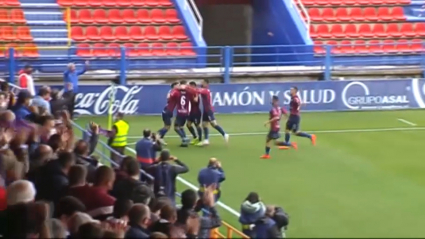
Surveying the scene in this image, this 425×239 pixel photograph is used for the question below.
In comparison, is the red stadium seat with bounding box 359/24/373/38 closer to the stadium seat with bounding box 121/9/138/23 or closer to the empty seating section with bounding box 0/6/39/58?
the stadium seat with bounding box 121/9/138/23

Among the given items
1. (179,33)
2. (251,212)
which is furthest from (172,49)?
(251,212)

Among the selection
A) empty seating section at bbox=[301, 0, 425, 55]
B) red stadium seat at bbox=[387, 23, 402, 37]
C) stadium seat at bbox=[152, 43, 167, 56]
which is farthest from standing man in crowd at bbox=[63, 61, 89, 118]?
red stadium seat at bbox=[387, 23, 402, 37]

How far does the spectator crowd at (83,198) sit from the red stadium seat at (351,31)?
59.6ft

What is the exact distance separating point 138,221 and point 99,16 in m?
21.8

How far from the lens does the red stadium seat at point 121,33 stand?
2909cm

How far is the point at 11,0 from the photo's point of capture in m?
29.3

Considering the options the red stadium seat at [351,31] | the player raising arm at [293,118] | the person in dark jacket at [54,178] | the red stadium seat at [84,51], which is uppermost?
the red stadium seat at [351,31]

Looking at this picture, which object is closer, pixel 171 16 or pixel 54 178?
pixel 54 178

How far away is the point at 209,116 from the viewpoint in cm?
2128

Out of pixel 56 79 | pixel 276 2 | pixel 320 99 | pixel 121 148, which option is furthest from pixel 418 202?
pixel 276 2

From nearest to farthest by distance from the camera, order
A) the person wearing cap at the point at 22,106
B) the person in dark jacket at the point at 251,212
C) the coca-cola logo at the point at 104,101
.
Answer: the person in dark jacket at the point at 251,212 → the person wearing cap at the point at 22,106 → the coca-cola logo at the point at 104,101

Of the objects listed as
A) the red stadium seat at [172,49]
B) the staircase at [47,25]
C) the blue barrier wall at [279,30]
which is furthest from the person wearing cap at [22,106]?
the blue barrier wall at [279,30]

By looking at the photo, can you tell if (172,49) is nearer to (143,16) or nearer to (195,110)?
(143,16)

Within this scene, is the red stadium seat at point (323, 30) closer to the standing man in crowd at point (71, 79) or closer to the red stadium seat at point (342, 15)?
the red stadium seat at point (342, 15)
